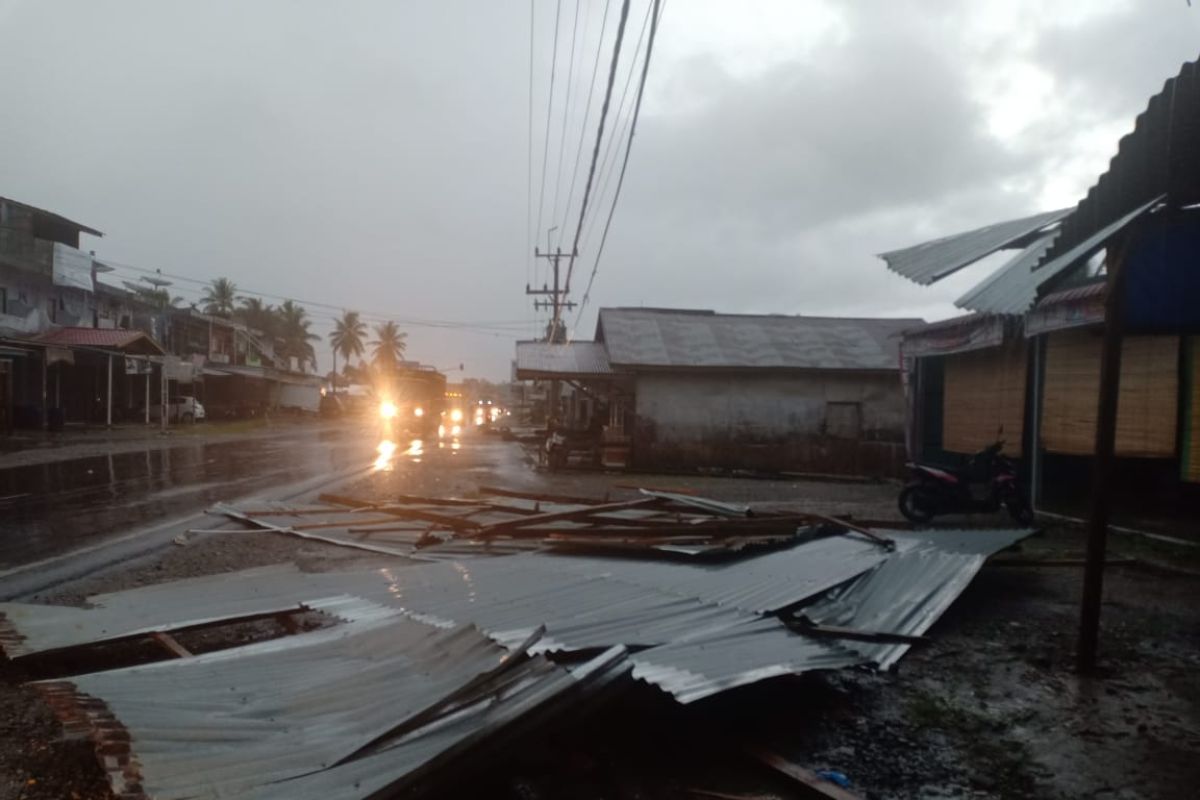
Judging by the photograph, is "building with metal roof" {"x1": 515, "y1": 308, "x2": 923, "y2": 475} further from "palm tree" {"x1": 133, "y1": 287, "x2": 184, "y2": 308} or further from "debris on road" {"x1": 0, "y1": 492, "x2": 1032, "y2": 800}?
"palm tree" {"x1": 133, "y1": 287, "x2": 184, "y2": 308}

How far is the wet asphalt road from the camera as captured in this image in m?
8.80

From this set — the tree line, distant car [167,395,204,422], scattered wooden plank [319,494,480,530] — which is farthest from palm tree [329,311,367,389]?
scattered wooden plank [319,494,480,530]

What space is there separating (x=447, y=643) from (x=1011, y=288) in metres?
4.20

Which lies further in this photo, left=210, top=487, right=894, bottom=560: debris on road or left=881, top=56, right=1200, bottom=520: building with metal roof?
left=210, top=487, right=894, bottom=560: debris on road

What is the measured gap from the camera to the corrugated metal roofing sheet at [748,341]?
68.5 feet

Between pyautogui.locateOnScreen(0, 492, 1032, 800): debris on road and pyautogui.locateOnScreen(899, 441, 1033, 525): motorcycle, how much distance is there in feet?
10.8

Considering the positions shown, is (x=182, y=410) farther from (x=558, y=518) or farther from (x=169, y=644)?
(x=169, y=644)

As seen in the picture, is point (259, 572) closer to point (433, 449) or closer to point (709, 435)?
point (709, 435)

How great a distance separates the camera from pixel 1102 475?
4500mm

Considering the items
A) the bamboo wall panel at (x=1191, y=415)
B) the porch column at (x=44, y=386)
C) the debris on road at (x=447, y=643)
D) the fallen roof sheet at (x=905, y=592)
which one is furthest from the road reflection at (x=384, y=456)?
the bamboo wall panel at (x=1191, y=415)

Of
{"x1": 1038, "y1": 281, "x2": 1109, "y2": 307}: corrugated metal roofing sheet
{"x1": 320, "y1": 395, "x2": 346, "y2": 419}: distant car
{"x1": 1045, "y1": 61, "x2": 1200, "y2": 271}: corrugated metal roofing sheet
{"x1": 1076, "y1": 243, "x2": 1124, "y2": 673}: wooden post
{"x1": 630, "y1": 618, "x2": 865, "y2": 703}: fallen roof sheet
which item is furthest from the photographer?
{"x1": 320, "y1": 395, "x2": 346, "y2": 419}: distant car

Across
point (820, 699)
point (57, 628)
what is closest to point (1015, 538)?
point (820, 699)

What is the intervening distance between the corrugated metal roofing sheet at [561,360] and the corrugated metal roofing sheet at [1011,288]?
51.7 feet

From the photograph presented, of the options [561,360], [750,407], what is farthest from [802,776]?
[561,360]
